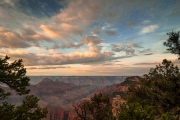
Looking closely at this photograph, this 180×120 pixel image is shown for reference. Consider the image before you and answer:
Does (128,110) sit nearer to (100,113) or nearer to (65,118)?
(100,113)

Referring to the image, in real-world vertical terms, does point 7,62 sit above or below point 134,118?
above

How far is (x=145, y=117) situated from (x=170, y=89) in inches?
397

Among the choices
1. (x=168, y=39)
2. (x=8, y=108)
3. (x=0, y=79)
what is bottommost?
(x=8, y=108)

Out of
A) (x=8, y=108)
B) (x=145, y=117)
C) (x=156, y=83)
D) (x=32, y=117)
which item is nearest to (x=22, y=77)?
(x=8, y=108)

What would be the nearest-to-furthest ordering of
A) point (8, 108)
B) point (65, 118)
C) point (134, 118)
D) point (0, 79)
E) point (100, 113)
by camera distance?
point (134, 118) → point (0, 79) → point (8, 108) → point (100, 113) → point (65, 118)

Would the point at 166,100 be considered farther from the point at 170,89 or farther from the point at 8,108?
the point at 8,108

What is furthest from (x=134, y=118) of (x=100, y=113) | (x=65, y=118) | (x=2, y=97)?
(x=65, y=118)

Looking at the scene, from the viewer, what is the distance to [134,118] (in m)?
10.3

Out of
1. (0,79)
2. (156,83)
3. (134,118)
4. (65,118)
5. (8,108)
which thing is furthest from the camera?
(65,118)

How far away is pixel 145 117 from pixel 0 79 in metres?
17.9

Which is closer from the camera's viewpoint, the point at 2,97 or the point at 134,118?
the point at 134,118

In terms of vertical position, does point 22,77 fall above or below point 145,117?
above

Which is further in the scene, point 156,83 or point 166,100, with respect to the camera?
point 156,83

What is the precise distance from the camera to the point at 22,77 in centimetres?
1962
